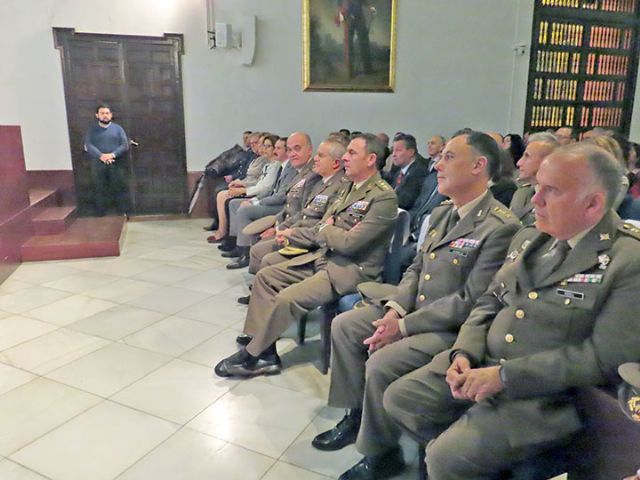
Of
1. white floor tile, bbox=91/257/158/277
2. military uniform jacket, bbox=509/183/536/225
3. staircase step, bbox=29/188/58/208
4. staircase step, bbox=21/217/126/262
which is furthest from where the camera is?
staircase step, bbox=29/188/58/208

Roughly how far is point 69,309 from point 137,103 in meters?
3.75

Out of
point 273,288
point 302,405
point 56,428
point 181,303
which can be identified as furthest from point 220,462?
point 181,303

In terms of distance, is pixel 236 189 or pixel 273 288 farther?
pixel 236 189

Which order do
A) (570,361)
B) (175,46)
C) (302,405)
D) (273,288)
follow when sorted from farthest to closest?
1. (175,46)
2. (273,288)
3. (302,405)
4. (570,361)

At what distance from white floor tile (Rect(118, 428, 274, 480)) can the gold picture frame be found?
19.1 ft

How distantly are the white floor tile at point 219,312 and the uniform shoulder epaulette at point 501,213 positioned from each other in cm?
194

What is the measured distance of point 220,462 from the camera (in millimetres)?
1901

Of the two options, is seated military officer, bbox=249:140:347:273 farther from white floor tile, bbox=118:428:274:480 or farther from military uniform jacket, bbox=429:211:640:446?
military uniform jacket, bbox=429:211:640:446

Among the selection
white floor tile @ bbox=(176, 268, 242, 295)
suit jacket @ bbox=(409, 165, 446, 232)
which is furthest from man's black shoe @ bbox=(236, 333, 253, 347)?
suit jacket @ bbox=(409, 165, 446, 232)

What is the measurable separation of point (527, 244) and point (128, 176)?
6034 mm

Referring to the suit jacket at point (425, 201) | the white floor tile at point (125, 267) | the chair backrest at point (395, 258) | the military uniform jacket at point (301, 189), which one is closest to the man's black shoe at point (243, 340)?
the chair backrest at point (395, 258)

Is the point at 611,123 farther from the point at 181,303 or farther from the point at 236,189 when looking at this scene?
the point at 181,303

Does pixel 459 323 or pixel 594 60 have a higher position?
pixel 594 60

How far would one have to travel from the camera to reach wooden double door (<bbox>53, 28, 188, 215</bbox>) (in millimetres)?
6098
